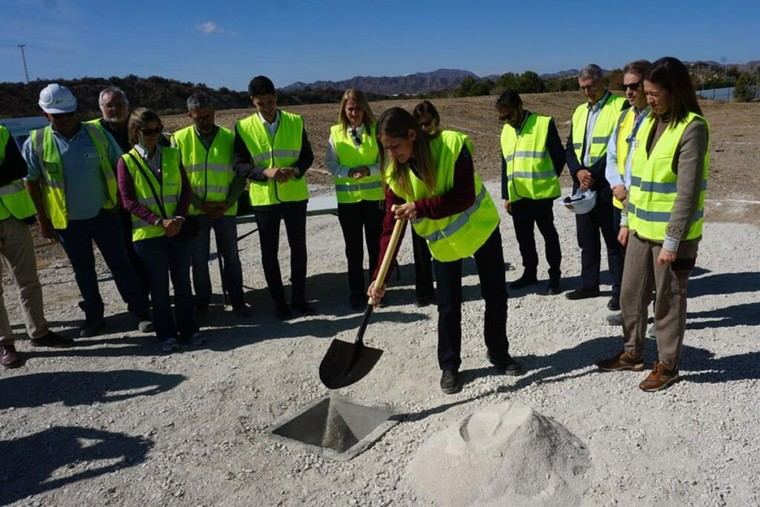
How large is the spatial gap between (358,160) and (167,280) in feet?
6.07

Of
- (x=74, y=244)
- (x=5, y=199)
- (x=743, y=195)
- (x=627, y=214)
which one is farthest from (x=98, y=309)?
(x=743, y=195)

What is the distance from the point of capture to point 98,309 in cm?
565

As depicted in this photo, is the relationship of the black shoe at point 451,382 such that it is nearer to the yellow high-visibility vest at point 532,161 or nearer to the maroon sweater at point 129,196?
the yellow high-visibility vest at point 532,161

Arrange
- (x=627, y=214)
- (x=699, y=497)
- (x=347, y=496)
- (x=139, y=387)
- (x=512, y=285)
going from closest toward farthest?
(x=699, y=497) → (x=347, y=496) → (x=627, y=214) → (x=139, y=387) → (x=512, y=285)

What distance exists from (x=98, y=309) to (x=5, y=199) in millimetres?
1217

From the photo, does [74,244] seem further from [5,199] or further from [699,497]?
[699,497]

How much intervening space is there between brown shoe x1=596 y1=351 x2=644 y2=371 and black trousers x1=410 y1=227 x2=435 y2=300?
192 cm

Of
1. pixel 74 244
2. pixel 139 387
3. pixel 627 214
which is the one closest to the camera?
pixel 627 214

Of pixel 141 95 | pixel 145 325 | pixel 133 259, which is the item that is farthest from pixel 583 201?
pixel 141 95

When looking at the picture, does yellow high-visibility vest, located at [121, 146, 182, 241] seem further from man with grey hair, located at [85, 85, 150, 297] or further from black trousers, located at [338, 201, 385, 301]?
black trousers, located at [338, 201, 385, 301]

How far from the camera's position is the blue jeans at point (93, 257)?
534cm

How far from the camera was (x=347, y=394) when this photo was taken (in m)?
4.30

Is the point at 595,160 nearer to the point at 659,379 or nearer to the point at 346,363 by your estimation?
the point at 659,379

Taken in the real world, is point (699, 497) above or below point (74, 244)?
below
